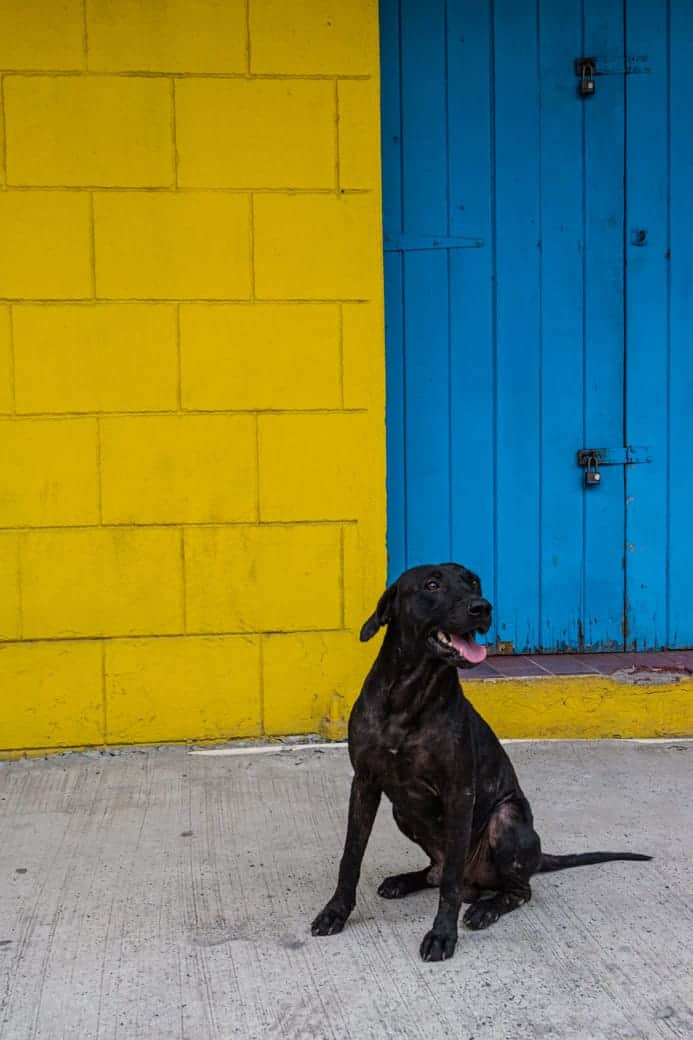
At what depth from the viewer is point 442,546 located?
5.38 metres

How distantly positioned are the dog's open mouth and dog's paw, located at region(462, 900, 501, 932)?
0.76 meters

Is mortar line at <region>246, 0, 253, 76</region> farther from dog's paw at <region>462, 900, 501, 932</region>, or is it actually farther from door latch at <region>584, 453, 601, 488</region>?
dog's paw at <region>462, 900, 501, 932</region>

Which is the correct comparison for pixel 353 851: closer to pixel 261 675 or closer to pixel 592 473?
pixel 261 675

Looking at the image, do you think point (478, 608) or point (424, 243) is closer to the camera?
point (478, 608)

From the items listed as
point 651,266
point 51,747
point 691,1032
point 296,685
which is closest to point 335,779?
point 296,685

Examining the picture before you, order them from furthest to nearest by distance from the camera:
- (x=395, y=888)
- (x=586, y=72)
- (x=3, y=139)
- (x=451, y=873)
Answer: (x=586, y=72) → (x=3, y=139) → (x=395, y=888) → (x=451, y=873)

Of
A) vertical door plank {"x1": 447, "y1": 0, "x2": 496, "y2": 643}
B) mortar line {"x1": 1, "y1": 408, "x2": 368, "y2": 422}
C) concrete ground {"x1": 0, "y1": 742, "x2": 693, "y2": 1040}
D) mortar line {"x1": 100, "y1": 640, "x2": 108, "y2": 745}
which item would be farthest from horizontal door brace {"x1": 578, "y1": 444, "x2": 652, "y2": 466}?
mortar line {"x1": 100, "y1": 640, "x2": 108, "y2": 745}

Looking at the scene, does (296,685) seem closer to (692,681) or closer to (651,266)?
(692,681)

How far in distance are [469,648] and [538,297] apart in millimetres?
2647

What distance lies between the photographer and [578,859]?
370 centimetres

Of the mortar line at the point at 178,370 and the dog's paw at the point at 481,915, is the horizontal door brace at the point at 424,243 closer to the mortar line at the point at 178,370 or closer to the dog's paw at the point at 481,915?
the mortar line at the point at 178,370

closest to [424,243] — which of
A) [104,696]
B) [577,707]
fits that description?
[577,707]

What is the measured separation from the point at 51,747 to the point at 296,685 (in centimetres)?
102

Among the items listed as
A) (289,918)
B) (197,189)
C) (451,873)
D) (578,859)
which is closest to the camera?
(451,873)
